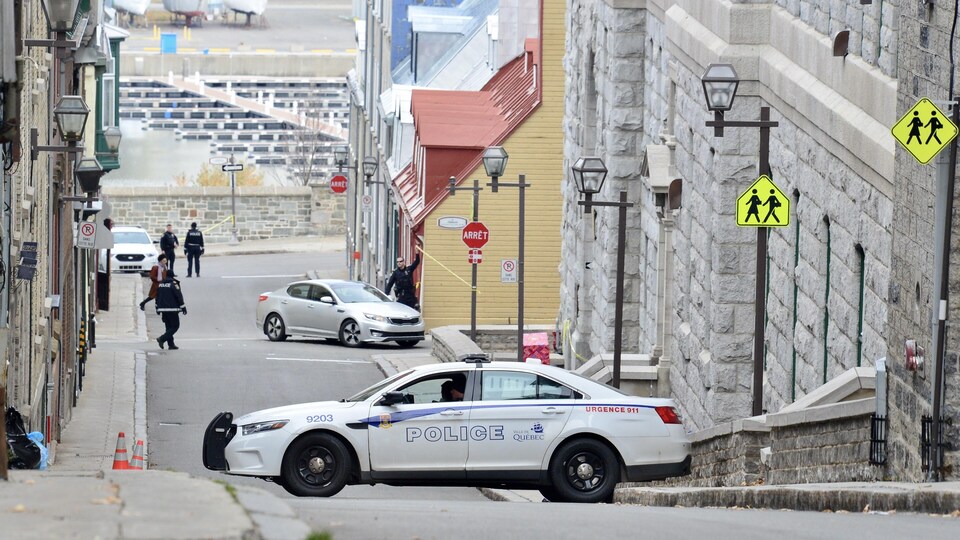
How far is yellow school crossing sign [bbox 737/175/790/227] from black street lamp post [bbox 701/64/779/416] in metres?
0.31

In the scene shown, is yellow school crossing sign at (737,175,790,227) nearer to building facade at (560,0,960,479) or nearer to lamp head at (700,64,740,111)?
building facade at (560,0,960,479)

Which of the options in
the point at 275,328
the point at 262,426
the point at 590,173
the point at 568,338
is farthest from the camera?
the point at 275,328

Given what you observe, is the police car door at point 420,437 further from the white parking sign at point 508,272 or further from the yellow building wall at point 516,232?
the yellow building wall at point 516,232

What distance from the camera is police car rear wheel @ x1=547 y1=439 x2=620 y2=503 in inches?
635

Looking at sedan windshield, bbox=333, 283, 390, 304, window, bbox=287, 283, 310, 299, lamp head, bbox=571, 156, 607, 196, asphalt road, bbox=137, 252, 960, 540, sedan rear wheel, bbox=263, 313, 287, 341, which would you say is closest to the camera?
asphalt road, bbox=137, 252, 960, 540

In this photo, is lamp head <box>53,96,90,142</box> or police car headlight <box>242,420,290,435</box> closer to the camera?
police car headlight <box>242,420,290,435</box>

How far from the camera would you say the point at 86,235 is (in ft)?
101

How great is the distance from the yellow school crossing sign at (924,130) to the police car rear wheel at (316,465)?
605 cm

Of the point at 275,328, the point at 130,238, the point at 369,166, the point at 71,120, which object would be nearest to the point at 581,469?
the point at 71,120

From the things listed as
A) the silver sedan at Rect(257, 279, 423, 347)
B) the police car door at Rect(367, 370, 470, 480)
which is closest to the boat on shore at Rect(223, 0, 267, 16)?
the silver sedan at Rect(257, 279, 423, 347)

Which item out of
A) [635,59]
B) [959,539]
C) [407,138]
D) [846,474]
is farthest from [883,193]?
[407,138]

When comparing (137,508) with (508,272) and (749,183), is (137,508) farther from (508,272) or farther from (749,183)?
(508,272)

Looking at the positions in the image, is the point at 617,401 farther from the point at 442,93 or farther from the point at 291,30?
the point at 291,30

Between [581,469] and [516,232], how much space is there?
951 inches
